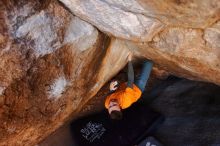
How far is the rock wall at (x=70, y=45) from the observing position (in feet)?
10.0

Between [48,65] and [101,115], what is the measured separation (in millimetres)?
1548

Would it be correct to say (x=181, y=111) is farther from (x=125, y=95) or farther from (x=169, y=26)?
(x=169, y=26)

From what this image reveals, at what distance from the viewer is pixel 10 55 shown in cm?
321

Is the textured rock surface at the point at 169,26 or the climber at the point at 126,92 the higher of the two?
the textured rock surface at the point at 169,26

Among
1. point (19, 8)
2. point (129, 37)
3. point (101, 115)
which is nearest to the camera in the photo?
point (19, 8)

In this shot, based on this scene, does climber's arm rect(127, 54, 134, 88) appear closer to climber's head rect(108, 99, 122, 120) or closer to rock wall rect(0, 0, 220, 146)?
climber's head rect(108, 99, 122, 120)

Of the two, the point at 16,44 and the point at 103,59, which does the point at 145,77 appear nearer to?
the point at 103,59

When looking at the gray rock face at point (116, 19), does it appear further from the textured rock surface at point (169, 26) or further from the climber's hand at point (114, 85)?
the climber's hand at point (114, 85)

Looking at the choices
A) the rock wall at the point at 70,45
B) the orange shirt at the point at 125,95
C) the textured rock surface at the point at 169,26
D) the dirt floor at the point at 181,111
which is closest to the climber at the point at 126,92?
the orange shirt at the point at 125,95

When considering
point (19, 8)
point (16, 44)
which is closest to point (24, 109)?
point (16, 44)

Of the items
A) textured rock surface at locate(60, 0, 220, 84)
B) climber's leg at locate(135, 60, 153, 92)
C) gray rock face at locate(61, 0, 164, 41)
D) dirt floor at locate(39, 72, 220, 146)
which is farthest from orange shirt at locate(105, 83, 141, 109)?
gray rock face at locate(61, 0, 164, 41)

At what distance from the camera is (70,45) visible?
3.57 metres

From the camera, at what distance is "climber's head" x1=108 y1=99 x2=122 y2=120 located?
4.11 metres

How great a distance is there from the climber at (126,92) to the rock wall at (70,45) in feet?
1.52
